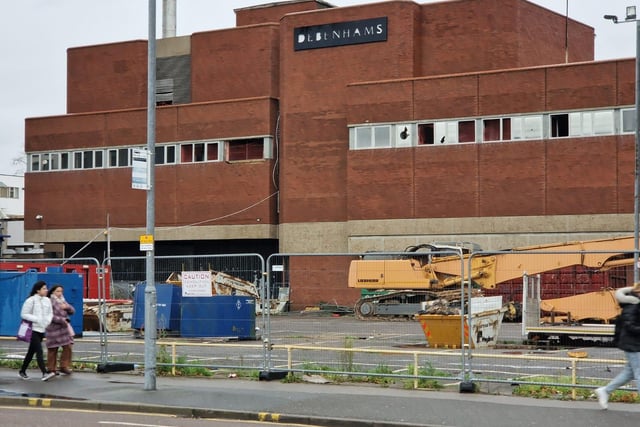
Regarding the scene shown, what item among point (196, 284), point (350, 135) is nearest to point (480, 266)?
point (196, 284)

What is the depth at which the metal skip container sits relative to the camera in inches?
787

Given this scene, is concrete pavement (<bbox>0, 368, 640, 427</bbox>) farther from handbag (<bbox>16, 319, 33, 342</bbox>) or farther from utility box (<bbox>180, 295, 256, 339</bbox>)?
utility box (<bbox>180, 295, 256, 339</bbox>)

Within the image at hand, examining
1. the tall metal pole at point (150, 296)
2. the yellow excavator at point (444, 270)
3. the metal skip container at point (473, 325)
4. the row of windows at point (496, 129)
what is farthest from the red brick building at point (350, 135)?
the tall metal pole at point (150, 296)

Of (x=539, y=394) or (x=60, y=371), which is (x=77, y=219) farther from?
(x=539, y=394)

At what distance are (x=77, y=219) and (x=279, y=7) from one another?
694 inches

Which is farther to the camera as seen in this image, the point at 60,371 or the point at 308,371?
the point at 60,371

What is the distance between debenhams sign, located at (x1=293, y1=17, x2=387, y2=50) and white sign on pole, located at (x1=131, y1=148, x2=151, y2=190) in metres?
34.8

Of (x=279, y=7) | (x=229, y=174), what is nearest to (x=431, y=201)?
(x=229, y=174)

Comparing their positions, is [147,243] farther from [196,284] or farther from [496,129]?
[496,129]

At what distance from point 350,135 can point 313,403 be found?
116 ft

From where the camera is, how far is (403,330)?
18516 millimetres

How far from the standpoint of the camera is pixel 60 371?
62.5 feet

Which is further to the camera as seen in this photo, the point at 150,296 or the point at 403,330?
the point at 403,330

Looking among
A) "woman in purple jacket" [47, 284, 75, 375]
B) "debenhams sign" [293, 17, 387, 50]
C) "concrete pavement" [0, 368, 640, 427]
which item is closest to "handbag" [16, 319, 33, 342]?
"woman in purple jacket" [47, 284, 75, 375]
